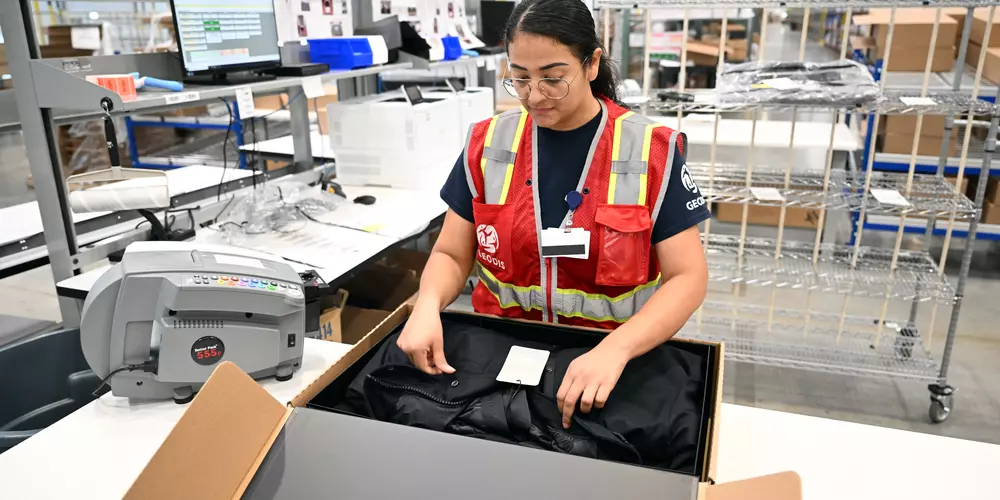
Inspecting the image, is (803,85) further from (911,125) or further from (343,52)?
(343,52)

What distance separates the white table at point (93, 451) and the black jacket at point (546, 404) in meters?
0.34

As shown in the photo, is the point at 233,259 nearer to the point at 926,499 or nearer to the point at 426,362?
the point at 426,362

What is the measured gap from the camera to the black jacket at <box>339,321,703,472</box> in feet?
3.08

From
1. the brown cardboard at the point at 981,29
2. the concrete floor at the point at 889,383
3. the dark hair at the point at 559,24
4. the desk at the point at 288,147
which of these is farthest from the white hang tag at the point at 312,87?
the brown cardboard at the point at 981,29

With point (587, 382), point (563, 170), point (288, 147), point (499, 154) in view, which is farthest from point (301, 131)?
point (587, 382)

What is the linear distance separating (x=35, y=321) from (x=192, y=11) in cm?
114

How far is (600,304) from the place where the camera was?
1397 millimetres

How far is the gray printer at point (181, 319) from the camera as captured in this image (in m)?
1.21

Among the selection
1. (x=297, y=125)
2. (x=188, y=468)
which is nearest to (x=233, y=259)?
(x=188, y=468)

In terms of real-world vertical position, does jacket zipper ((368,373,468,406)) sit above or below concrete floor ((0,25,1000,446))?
above

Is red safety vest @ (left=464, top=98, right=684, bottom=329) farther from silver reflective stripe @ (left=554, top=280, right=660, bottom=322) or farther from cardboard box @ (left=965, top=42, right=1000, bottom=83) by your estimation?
cardboard box @ (left=965, top=42, right=1000, bottom=83)

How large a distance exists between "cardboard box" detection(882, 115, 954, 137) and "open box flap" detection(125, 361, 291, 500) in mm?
3885

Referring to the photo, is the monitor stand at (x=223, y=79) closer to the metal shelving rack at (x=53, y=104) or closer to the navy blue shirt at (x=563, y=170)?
the metal shelving rack at (x=53, y=104)

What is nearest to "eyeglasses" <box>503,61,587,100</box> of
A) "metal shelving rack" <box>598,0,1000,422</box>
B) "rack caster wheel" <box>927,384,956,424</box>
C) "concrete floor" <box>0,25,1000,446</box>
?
"concrete floor" <box>0,25,1000,446</box>
